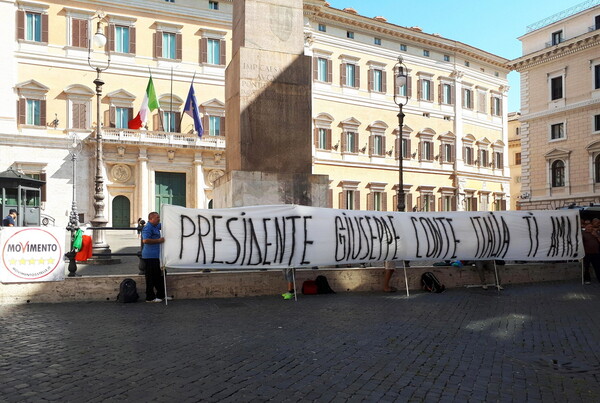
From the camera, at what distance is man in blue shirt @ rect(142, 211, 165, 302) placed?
28.6ft

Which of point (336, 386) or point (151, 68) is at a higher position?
point (151, 68)

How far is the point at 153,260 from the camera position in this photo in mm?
8727

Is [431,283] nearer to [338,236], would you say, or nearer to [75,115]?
[338,236]

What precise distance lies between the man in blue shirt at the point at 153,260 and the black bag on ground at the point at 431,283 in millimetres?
5100

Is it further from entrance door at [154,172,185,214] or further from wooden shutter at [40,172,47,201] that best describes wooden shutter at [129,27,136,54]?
wooden shutter at [40,172,47,201]

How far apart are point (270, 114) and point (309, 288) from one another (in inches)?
141

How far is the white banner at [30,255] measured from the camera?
838 centimetres

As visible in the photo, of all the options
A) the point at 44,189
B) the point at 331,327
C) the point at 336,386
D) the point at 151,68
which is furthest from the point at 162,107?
the point at 336,386

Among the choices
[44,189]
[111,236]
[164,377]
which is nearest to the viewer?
[164,377]

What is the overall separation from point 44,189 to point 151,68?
10301 millimetres

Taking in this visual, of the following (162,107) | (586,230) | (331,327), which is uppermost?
(162,107)

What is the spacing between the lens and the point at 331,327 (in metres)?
6.74

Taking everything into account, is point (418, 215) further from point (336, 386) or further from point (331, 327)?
point (336, 386)

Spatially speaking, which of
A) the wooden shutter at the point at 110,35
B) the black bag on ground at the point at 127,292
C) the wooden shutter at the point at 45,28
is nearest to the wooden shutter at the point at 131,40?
the wooden shutter at the point at 110,35
